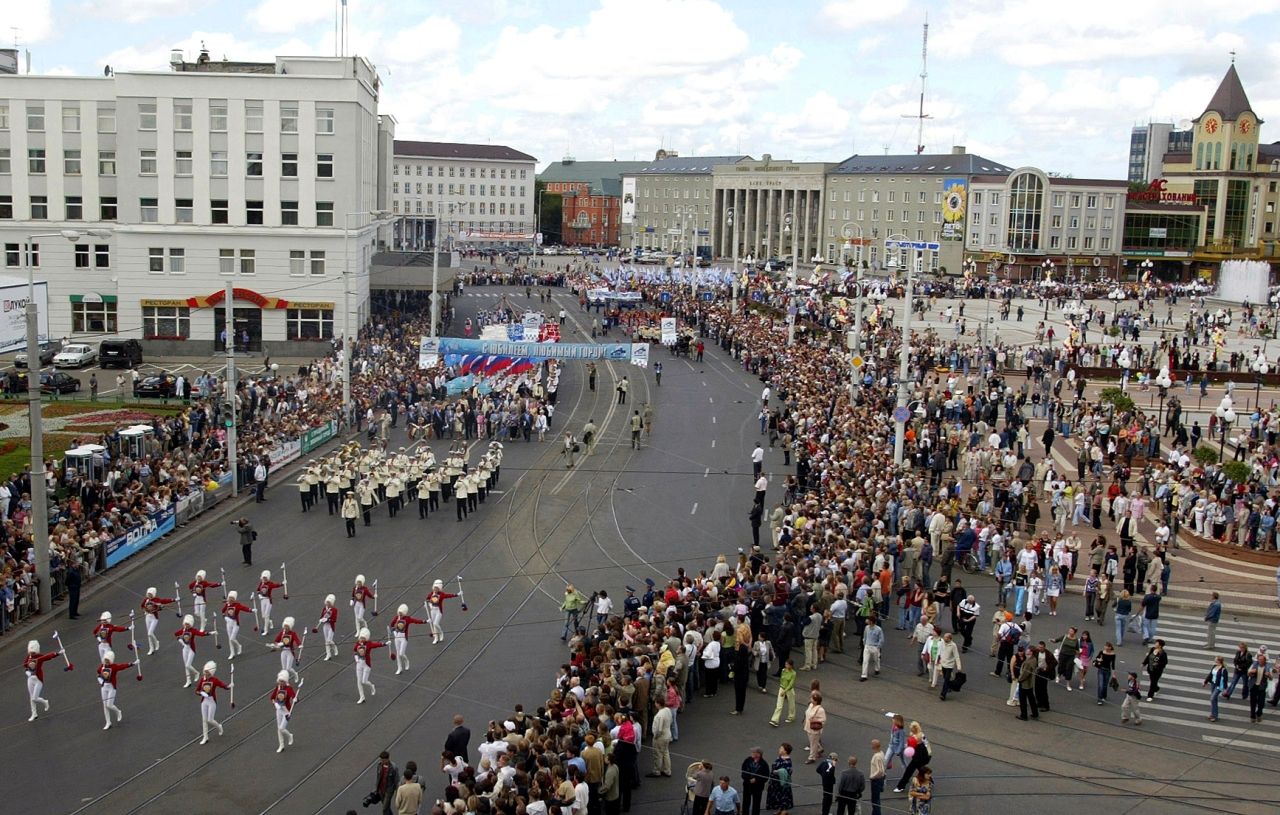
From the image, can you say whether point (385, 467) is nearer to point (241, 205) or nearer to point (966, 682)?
point (966, 682)

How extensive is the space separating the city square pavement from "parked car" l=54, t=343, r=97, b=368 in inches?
1160

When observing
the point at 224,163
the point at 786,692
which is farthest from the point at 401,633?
the point at 224,163

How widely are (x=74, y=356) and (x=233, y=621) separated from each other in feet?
133

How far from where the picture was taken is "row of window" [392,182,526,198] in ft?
557

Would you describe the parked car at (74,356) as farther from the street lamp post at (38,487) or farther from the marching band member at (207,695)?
the marching band member at (207,695)

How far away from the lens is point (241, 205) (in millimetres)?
63594

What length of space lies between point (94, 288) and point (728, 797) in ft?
199

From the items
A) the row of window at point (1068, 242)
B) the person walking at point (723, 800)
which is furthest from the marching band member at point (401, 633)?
the row of window at point (1068, 242)

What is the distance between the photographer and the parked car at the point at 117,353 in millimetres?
58844

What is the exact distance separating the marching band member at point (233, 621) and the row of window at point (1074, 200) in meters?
106

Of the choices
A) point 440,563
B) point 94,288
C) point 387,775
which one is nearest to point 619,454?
point 440,563

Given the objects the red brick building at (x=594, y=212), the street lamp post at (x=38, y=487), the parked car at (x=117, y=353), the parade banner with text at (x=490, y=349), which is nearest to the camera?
the street lamp post at (x=38, y=487)

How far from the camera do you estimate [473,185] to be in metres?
172

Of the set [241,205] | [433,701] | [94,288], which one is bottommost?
[433,701]
